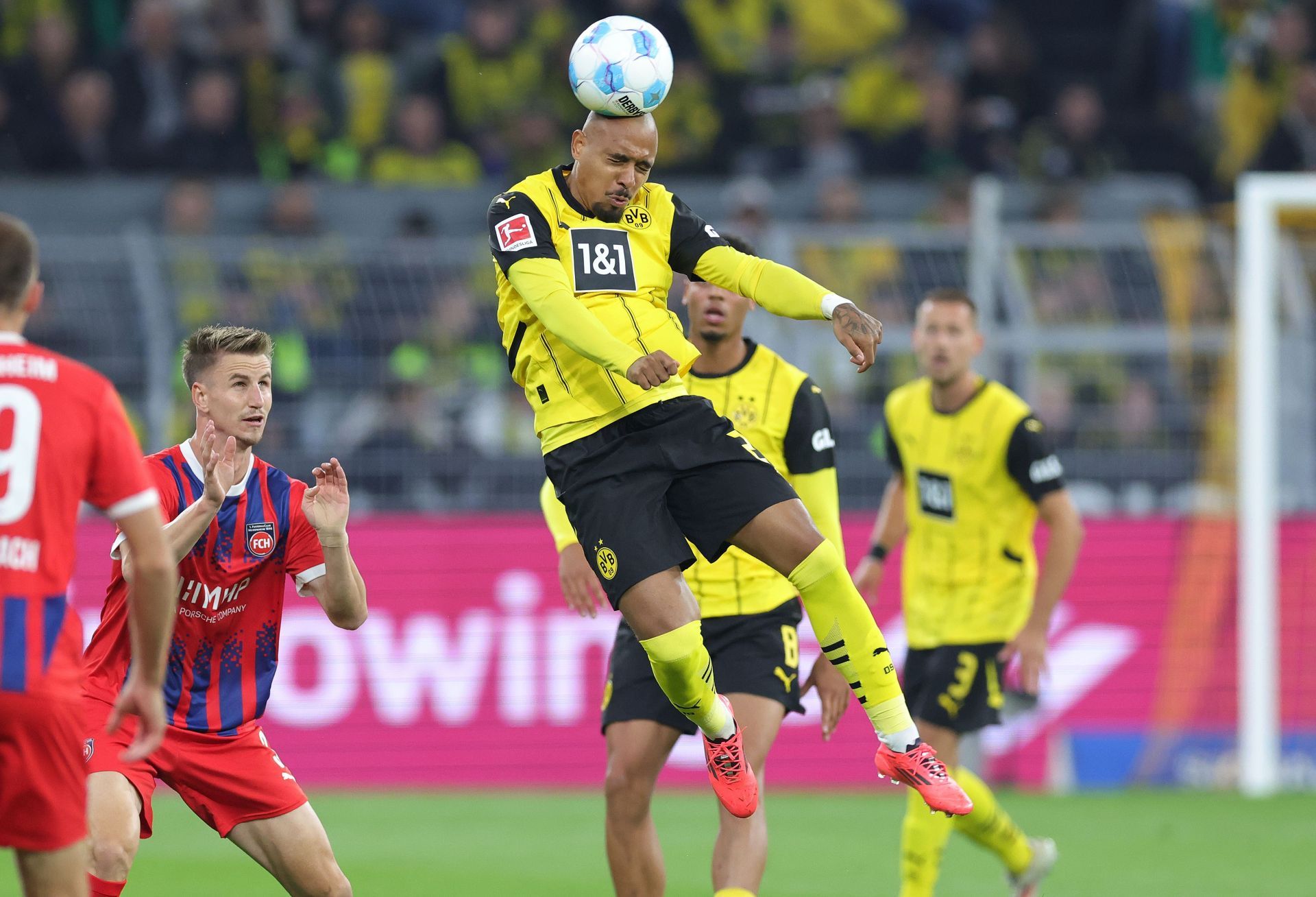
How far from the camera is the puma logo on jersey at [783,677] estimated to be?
681 cm

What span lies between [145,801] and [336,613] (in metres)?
0.81

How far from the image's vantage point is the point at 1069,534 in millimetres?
7840

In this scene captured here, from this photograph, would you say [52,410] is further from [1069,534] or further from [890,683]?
[1069,534]

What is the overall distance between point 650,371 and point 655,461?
2.09 ft

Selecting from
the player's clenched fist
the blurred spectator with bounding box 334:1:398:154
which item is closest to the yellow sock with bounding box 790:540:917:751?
the player's clenched fist

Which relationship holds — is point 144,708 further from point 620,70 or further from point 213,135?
point 213,135

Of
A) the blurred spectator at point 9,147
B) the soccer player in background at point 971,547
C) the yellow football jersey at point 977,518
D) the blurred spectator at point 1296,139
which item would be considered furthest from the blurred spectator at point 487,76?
the yellow football jersey at point 977,518

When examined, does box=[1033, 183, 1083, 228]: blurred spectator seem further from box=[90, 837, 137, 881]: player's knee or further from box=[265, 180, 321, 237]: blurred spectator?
box=[90, 837, 137, 881]: player's knee

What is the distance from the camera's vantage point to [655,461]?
5781 mm

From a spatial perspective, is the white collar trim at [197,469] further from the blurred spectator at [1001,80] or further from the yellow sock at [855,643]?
the blurred spectator at [1001,80]

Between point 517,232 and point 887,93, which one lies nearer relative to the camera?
point 517,232

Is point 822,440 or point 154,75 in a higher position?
point 154,75

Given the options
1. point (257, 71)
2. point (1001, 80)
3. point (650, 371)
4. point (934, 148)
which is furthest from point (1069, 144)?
point (650, 371)

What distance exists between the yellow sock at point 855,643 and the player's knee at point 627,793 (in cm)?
108
